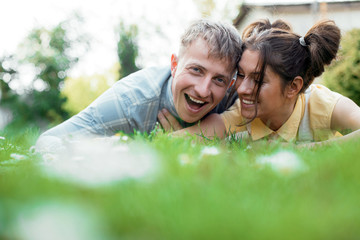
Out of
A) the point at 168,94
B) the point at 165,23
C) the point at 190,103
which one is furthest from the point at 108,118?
the point at 165,23

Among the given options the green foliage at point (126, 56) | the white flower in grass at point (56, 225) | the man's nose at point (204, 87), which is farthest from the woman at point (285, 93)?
the green foliage at point (126, 56)

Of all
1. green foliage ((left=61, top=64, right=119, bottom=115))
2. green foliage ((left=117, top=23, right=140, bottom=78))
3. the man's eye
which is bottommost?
green foliage ((left=61, top=64, right=119, bottom=115))

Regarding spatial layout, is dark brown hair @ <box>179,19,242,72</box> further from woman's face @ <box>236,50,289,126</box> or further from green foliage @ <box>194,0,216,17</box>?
green foliage @ <box>194,0,216,17</box>

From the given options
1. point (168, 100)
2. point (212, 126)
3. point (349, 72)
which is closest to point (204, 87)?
point (212, 126)

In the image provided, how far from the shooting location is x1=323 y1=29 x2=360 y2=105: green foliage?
5.97m

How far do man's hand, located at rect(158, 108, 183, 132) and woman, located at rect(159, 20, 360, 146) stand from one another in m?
0.31

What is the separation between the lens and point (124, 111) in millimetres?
3549

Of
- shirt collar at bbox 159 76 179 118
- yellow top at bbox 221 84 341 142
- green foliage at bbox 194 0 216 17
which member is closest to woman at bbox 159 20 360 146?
yellow top at bbox 221 84 341 142

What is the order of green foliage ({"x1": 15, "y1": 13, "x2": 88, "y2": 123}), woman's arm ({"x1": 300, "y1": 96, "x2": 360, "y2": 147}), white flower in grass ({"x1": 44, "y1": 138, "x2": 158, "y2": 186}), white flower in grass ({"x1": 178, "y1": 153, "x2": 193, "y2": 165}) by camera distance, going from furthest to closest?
green foliage ({"x1": 15, "y1": 13, "x2": 88, "y2": 123})
woman's arm ({"x1": 300, "y1": 96, "x2": 360, "y2": 147})
white flower in grass ({"x1": 178, "y1": 153, "x2": 193, "y2": 165})
white flower in grass ({"x1": 44, "y1": 138, "x2": 158, "y2": 186})

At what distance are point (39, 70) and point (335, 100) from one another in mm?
13623

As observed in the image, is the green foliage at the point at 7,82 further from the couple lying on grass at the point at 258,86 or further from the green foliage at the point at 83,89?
the couple lying on grass at the point at 258,86

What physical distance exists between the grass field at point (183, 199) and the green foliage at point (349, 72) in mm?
4990

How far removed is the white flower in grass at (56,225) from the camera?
0.87 meters

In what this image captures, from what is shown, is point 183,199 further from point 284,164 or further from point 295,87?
point 295,87
